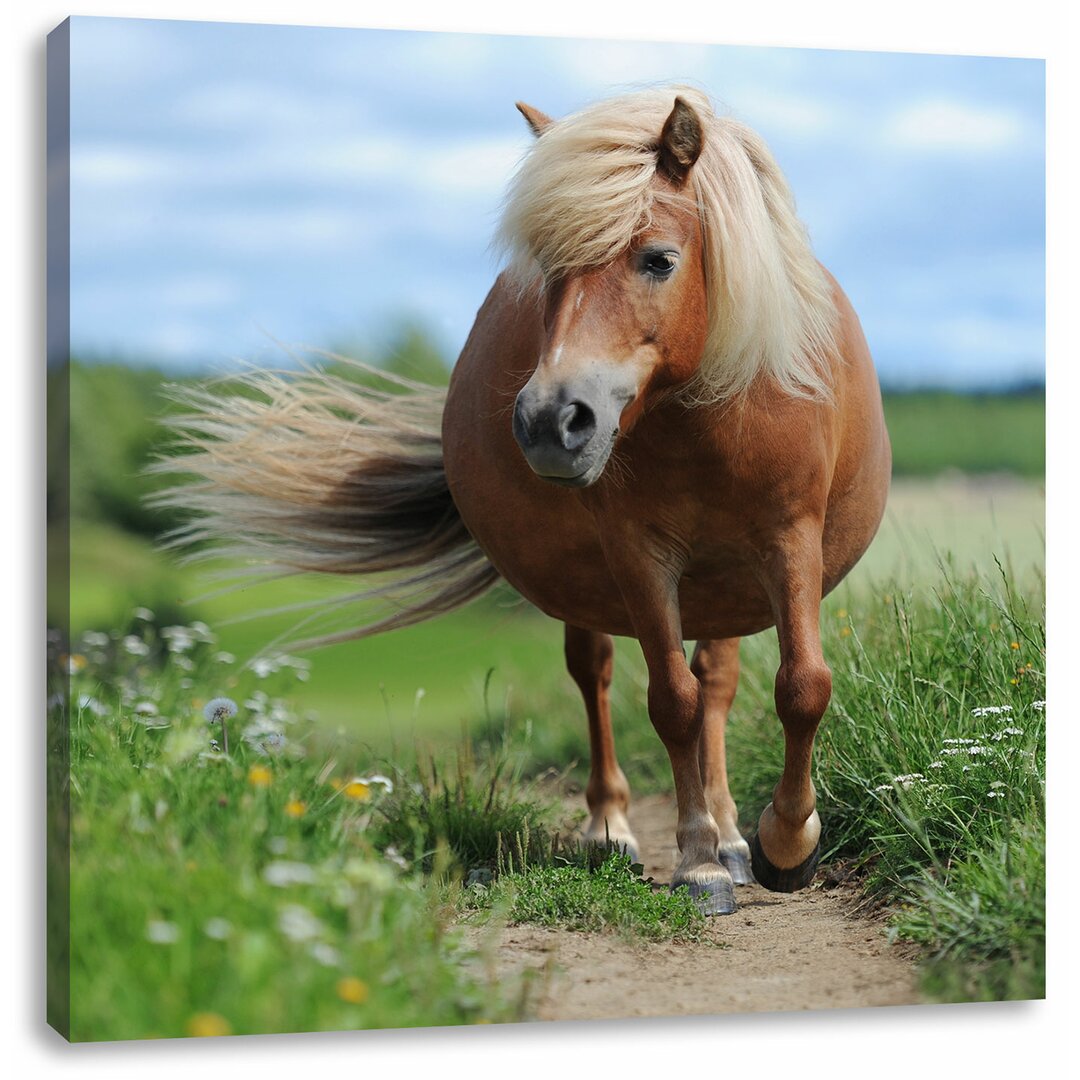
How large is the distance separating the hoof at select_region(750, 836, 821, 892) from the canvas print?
0.04 feet

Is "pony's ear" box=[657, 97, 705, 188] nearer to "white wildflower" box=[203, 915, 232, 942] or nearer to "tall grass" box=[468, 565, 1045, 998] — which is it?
"tall grass" box=[468, 565, 1045, 998]

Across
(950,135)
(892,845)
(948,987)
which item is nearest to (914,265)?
(950,135)

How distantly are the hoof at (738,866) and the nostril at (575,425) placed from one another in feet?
5.93

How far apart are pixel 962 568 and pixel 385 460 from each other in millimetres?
1974

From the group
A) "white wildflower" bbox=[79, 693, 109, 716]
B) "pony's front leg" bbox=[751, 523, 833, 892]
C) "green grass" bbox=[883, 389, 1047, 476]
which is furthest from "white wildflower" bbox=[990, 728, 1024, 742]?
"white wildflower" bbox=[79, 693, 109, 716]

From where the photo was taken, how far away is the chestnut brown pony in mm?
3322

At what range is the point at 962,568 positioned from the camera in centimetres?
517

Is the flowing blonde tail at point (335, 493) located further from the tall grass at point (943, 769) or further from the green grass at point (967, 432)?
the green grass at point (967, 432)

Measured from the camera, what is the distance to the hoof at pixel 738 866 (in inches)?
177

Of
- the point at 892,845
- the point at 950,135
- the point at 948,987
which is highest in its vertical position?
the point at 950,135

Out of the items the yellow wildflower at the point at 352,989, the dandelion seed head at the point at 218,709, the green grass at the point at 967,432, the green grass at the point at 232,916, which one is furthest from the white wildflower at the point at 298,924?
the green grass at the point at 967,432

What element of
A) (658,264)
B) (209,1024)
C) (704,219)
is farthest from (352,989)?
(704,219)

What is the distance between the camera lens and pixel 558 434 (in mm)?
3139
